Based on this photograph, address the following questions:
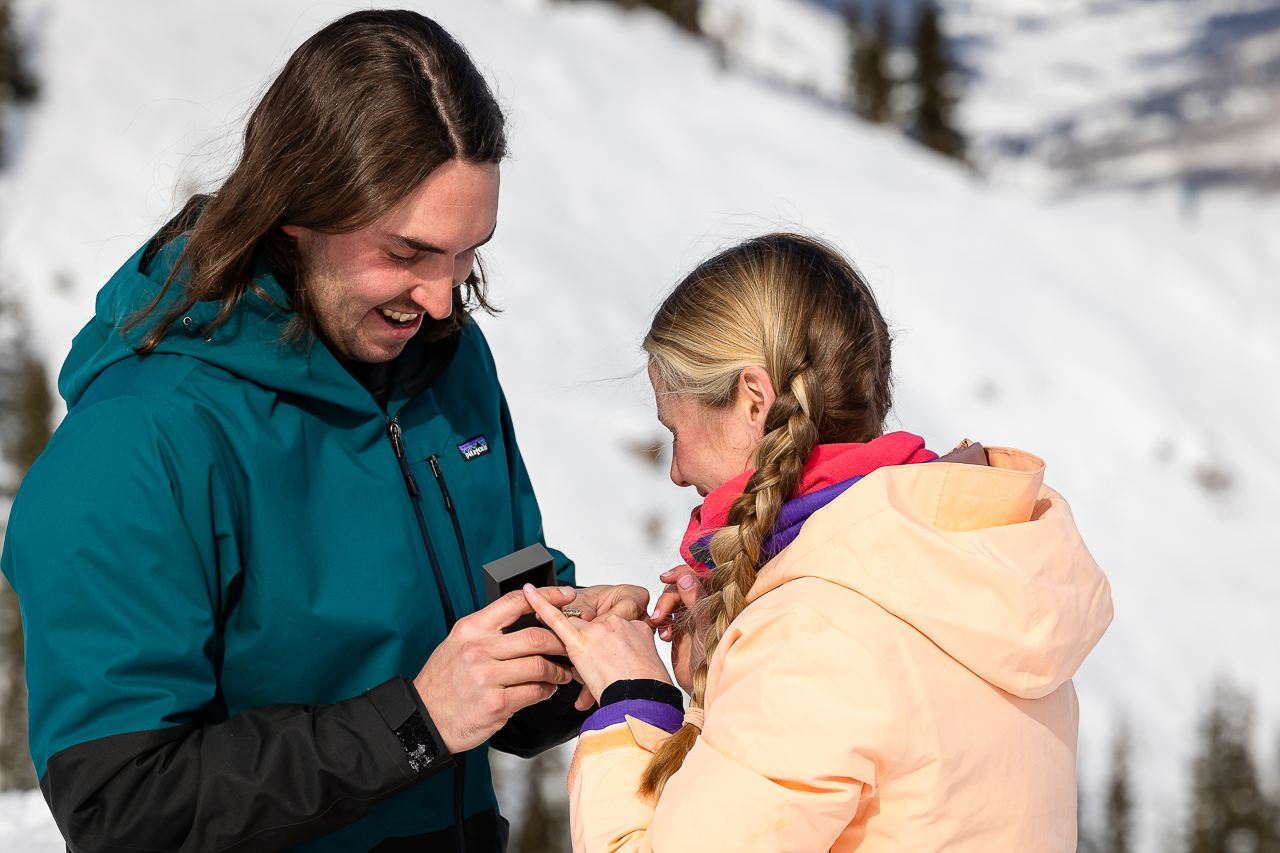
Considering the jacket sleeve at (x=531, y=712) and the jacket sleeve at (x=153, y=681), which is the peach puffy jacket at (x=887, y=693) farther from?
the jacket sleeve at (x=531, y=712)

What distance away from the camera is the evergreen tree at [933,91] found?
44906mm

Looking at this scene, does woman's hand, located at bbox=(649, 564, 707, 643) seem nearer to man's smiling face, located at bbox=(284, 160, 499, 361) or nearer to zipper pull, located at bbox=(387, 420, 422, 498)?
zipper pull, located at bbox=(387, 420, 422, 498)

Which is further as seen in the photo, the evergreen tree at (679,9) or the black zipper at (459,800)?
the evergreen tree at (679,9)

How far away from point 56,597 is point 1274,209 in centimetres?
5915

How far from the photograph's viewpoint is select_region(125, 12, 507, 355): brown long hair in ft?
6.78

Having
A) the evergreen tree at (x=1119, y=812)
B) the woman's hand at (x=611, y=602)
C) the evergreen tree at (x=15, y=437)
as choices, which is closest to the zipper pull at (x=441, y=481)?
the woman's hand at (x=611, y=602)

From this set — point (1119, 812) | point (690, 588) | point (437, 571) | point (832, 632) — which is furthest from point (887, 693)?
point (1119, 812)

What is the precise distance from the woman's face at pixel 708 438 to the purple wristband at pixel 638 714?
51 centimetres

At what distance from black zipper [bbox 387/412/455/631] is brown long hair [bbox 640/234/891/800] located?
599 mm

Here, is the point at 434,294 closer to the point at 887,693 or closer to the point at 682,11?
the point at 887,693

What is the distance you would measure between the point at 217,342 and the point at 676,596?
118cm

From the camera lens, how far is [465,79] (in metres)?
2.20

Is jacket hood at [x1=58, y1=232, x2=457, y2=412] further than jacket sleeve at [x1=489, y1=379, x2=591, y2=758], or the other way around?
jacket sleeve at [x1=489, y1=379, x2=591, y2=758]

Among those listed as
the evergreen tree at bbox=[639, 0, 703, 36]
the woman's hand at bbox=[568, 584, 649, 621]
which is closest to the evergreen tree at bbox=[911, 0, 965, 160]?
the evergreen tree at bbox=[639, 0, 703, 36]
